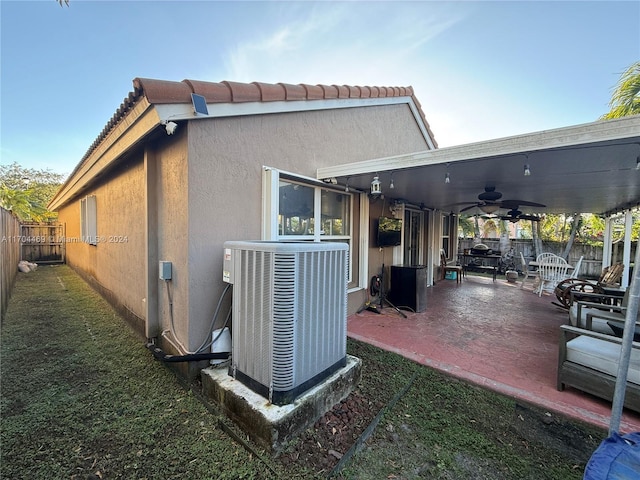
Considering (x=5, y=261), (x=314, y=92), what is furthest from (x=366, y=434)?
(x=5, y=261)

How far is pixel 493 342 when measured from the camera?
4.08 meters

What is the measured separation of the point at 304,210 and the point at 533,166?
3.11 meters

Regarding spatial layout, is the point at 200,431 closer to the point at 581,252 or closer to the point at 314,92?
the point at 314,92

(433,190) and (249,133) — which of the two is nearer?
(249,133)

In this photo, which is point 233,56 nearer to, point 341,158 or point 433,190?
point 341,158

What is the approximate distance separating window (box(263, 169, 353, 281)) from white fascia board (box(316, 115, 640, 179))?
99cm

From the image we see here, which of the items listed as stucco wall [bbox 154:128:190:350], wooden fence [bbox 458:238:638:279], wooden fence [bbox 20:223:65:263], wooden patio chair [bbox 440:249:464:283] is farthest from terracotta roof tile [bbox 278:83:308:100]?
wooden fence [bbox 20:223:65:263]

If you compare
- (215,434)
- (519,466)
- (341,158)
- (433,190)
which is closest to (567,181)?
(433,190)

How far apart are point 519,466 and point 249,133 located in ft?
13.0

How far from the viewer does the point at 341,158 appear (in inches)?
194

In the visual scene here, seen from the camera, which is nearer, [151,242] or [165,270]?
[165,270]

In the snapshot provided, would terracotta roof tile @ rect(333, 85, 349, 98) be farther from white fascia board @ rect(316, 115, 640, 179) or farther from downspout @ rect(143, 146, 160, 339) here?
downspout @ rect(143, 146, 160, 339)

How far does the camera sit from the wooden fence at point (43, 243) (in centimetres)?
1266

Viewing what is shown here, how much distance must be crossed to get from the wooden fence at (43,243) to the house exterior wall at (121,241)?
27.2 ft
